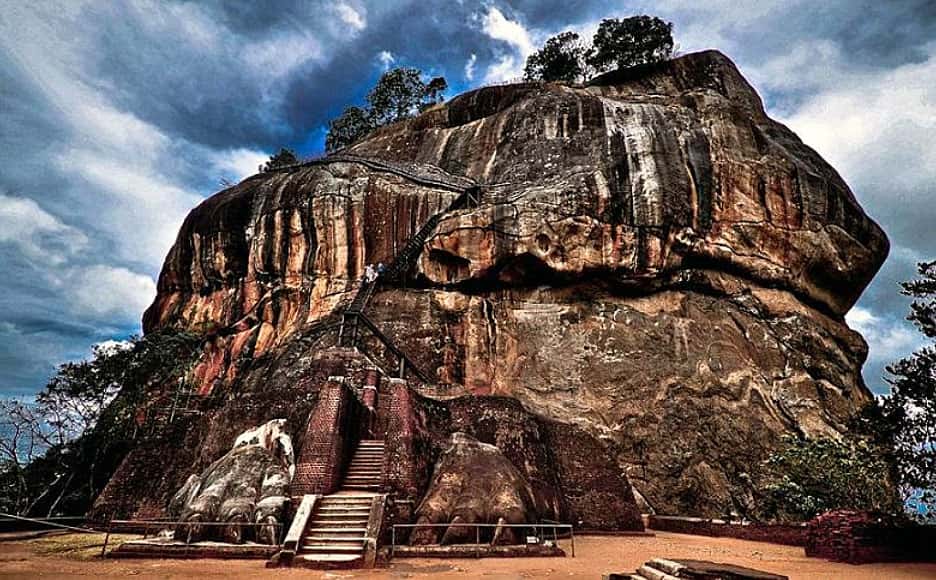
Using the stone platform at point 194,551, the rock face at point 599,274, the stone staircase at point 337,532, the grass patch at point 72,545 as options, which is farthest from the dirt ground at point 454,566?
the rock face at point 599,274

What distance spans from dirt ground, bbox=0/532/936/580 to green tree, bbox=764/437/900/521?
3.53 metres

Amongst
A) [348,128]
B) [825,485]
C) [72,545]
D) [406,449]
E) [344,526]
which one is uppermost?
[348,128]

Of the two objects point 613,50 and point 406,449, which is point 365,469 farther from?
point 613,50

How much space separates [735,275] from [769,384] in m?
5.01

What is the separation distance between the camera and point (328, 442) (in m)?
11.5

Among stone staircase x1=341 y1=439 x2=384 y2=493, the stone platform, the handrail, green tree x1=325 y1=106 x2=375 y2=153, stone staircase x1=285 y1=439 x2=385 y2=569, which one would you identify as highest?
green tree x1=325 y1=106 x2=375 y2=153

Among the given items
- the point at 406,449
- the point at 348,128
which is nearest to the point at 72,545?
the point at 406,449

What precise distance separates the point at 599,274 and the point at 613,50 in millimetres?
19757

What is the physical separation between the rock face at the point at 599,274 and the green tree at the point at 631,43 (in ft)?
31.8

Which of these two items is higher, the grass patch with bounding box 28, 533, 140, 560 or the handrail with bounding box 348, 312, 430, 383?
the handrail with bounding box 348, 312, 430, 383

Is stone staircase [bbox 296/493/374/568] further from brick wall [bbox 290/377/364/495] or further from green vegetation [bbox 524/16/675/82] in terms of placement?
green vegetation [bbox 524/16/675/82]

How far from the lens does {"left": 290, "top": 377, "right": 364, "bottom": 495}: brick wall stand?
11.0 meters

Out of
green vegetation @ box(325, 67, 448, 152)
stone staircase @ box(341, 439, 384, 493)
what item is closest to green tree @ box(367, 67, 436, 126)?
green vegetation @ box(325, 67, 448, 152)

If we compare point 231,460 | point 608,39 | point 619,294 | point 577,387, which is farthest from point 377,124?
point 231,460
